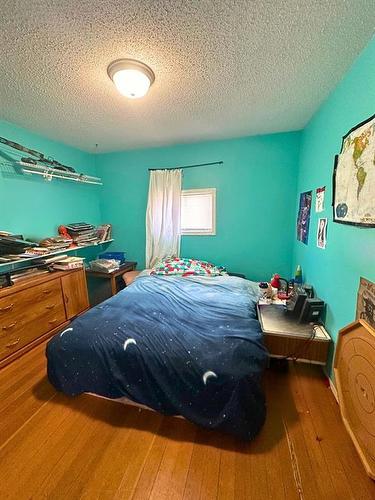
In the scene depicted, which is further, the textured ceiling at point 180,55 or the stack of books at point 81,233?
the stack of books at point 81,233

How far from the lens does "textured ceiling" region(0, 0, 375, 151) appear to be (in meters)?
1.01

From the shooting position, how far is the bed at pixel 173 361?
3.98 feet

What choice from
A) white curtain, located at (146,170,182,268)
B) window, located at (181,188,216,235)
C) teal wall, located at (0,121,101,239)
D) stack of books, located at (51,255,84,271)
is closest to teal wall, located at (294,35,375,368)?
window, located at (181,188,216,235)

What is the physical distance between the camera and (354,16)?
1.05m

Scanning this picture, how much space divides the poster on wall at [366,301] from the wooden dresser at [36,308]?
2.71 meters

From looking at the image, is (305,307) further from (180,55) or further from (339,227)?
(180,55)

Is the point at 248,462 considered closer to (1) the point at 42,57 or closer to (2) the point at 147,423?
(2) the point at 147,423

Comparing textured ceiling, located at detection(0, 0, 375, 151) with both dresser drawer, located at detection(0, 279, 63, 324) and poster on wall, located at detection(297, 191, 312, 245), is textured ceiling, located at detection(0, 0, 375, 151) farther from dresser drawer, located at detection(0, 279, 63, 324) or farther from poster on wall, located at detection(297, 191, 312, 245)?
dresser drawer, located at detection(0, 279, 63, 324)

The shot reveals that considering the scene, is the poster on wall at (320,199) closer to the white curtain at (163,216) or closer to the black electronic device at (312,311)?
the black electronic device at (312,311)

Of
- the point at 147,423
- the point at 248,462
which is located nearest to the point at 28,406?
the point at 147,423

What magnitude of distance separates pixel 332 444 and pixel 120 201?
3525 mm

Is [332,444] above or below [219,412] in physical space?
below

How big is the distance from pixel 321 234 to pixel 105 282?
2.81 meters

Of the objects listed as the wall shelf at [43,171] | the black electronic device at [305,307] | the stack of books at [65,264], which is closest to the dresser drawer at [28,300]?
the stack of books at [65,264]
